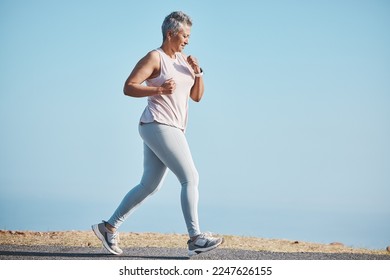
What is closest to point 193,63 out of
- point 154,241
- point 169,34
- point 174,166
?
point 169,34

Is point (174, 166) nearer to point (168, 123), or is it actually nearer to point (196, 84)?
point (168, 123)

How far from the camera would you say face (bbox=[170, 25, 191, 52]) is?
15.4ft

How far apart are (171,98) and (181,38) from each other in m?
0.50

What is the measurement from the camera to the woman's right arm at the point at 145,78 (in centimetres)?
453

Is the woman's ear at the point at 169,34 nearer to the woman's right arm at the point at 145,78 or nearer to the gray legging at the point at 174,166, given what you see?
the woman's right arm at the point at 145,78

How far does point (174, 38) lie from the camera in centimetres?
474

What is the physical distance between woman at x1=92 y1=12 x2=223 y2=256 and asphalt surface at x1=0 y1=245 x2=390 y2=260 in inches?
9.0

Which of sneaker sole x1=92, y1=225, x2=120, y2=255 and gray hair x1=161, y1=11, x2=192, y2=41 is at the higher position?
gray hair x1=161, y1=11, x2=192, y2=41

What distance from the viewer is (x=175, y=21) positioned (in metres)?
4.69

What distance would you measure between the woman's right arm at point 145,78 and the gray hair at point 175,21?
0.76ft

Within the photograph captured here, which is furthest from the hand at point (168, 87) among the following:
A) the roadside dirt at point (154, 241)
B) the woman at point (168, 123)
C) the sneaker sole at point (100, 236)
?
the roadside dirt at point (154, 241)

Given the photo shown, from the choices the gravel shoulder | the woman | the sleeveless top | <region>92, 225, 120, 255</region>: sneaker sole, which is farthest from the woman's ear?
the gravel shoulder

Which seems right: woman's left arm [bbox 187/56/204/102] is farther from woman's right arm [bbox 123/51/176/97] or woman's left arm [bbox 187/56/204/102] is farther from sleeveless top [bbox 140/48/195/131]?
woman's right arm [bbox 123/51/176/97]
